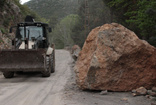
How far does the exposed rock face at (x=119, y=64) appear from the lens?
16.3 feet

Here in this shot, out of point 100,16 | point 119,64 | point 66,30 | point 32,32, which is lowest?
point 119,64

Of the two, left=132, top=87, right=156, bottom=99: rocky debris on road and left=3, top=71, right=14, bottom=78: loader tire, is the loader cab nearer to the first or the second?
left=3, top=71, right=14, bottom=78: loader tire

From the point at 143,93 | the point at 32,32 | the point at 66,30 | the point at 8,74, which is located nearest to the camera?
the point at 143,93

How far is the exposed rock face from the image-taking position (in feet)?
16.3

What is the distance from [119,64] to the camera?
500 centimetres

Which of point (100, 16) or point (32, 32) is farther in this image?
A: point (100, 16)

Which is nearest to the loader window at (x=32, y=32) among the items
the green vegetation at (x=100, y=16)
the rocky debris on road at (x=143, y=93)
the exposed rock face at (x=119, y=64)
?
the exposed rock face at (x=119, y=64)

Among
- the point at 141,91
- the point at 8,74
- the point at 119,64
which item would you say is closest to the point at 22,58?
the point at 8,74

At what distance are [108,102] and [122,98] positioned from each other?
0.45 meters

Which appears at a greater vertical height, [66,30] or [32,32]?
[66,30]

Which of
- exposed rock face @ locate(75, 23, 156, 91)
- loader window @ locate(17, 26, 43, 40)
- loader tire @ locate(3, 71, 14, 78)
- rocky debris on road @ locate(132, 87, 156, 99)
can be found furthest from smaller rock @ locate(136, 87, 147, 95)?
loader window @ locate(17, 26, 43, 40)

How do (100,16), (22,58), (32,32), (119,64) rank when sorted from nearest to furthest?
(119,64) → (22,58) → (32,32) → (100,16)

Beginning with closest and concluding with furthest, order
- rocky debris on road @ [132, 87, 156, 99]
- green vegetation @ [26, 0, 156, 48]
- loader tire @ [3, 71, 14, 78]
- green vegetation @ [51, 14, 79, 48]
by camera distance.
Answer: rocky debris on road @ [132, 87, 156, 99]
loader tire @ [3, 71, 14, 78]
green vegetation @ [26, 0, 156, 48]
green vegetation @ [51, 14, 79, 48]

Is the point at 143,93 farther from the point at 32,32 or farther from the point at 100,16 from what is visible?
the point at 100,16
